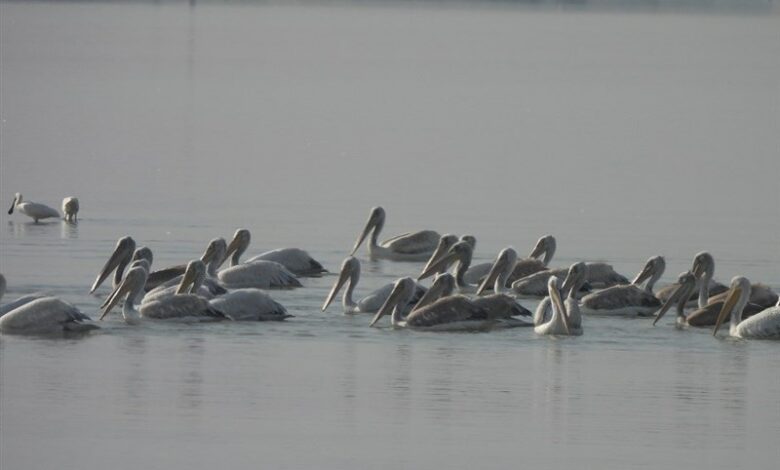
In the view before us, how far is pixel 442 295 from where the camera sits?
14.8 metres

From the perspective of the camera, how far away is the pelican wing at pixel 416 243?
18.2 meters

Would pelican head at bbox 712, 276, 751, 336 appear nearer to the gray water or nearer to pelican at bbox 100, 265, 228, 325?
the gray water

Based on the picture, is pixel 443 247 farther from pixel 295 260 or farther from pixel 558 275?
pixel 558 275

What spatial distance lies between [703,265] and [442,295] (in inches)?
76.7

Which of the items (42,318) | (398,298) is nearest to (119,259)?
(42,318)

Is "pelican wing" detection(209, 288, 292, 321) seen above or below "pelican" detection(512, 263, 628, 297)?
below

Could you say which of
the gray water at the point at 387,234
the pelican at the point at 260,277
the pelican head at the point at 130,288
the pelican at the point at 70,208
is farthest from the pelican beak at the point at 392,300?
the pelican at the point at 70,208

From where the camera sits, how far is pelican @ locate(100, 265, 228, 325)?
46.3ft

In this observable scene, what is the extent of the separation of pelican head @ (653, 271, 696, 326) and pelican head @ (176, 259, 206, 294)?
9.99 ft

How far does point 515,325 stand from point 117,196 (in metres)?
9.13

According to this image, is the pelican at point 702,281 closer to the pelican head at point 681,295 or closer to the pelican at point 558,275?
the pelican head at point 681,295

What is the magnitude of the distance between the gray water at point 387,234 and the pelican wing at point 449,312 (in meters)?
0.13

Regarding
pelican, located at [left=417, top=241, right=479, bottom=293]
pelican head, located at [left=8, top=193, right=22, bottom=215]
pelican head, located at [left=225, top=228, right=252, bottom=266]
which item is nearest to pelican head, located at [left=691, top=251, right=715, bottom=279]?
pelican, located at [left=417, top=241, right=479, bottom=293]

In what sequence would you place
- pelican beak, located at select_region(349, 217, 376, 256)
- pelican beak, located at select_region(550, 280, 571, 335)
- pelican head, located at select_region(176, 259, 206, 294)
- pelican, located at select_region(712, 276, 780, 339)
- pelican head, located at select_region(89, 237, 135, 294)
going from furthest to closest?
pelican beak, located at select_region(349, 217, 376, 256)
pelican head, located at select_region(89, 237, 135, 294)
pelican head, located at select_region(176, 259, 206, 294)
pelican, located at select_region(712, 276, 780, 339)
pelican beak, located at select_region(550, 280, 571, 335)
